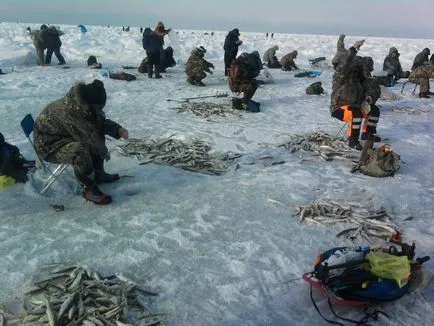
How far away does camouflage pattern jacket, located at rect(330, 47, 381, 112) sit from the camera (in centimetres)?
708

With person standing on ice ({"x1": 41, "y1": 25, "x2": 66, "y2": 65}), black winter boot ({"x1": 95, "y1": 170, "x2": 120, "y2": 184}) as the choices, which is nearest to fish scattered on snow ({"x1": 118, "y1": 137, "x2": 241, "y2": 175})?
black winter boot ({"x1": 95, "y1": 170, "x2": 120, "y2": 184})

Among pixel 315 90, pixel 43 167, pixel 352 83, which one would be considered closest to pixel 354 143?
pixel 352 83

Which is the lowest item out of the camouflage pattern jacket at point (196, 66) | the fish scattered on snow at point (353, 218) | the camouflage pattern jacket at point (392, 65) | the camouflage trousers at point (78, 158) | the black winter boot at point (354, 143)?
the fish scattered on snow at point (353, 218)

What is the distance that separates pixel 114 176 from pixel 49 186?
89 cm

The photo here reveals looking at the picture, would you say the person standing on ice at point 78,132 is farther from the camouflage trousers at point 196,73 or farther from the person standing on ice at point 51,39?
the person standing on ice at point 51,39

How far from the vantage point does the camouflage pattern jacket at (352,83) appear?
23.2ft

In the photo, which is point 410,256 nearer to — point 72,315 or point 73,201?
point 72,315

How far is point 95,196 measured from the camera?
15.7 ft

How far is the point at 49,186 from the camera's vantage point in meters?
5.06

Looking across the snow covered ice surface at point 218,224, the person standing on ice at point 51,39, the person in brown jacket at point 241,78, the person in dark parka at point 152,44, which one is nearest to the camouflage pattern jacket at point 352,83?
the snow covered ice surface at point 218,224

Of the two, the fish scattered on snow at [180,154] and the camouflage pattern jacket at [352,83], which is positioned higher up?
the camouflage pattern jacket at [352,83]

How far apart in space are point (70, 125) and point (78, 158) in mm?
410

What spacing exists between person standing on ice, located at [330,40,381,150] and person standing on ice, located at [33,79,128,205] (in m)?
4.55

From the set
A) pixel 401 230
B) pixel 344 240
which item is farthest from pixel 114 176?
pixel 401 230
